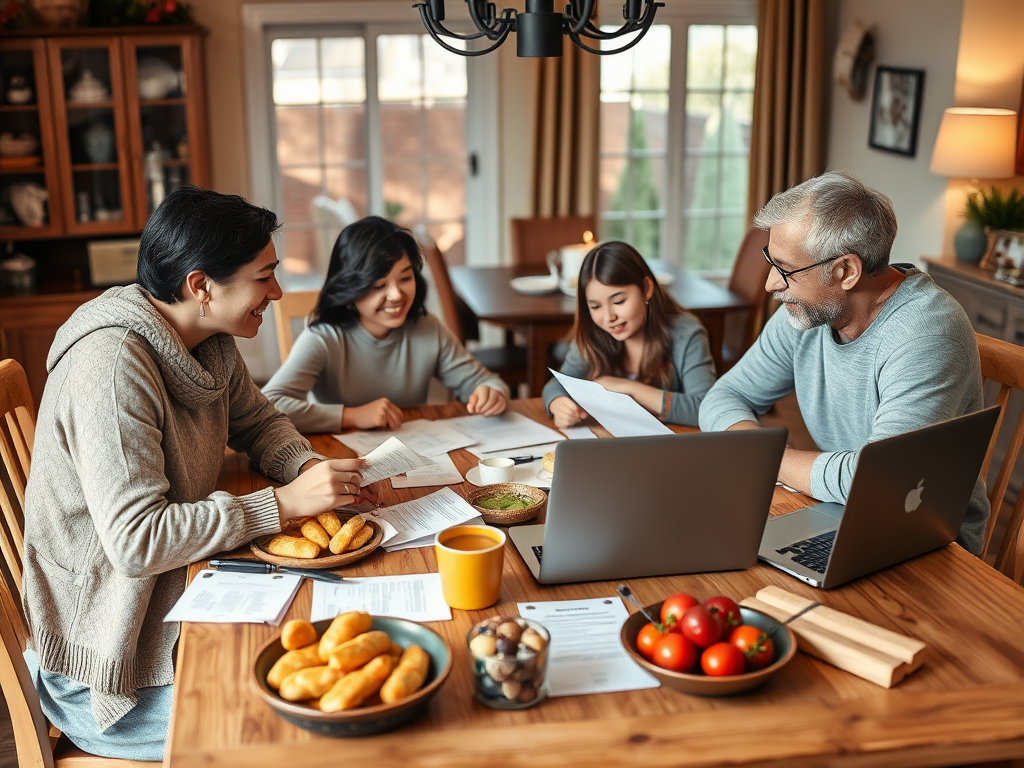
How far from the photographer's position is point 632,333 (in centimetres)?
248

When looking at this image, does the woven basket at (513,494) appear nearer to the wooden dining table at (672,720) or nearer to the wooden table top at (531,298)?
the wooden dining table at (672,720)

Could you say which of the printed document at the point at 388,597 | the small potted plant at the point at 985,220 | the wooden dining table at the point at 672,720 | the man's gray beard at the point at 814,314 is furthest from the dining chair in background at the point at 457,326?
the wooden dining table at the point at 672,720

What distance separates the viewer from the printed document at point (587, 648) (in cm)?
118

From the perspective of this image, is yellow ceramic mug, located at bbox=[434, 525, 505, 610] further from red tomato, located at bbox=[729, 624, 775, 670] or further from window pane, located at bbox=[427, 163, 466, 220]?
window pane, located at bbox=[427, 163, 466, 220]

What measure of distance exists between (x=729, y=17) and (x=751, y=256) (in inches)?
73.0

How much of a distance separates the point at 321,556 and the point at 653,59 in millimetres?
4342

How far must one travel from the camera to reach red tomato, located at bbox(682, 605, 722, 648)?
45.3 inches

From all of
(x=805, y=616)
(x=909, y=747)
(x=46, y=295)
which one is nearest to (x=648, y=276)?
(x=805, y=616)

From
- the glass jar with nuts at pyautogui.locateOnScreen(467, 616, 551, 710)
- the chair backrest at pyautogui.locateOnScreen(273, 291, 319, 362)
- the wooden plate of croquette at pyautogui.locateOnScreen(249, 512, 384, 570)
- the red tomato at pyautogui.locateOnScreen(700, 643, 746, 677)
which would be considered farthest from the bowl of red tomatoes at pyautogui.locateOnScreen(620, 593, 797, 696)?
the chair backrest at pyautogui.locateOnScreen(273, 291, 319, 362)

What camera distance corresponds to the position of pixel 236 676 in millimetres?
1190

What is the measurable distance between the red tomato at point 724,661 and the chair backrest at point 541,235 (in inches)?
139

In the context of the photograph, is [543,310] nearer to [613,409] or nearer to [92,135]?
[613,409]

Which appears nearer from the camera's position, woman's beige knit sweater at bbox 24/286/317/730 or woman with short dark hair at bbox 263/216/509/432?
woman's beige knit sweater at bbox 24/286/317/730

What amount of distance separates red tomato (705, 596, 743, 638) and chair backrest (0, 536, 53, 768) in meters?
1.01
